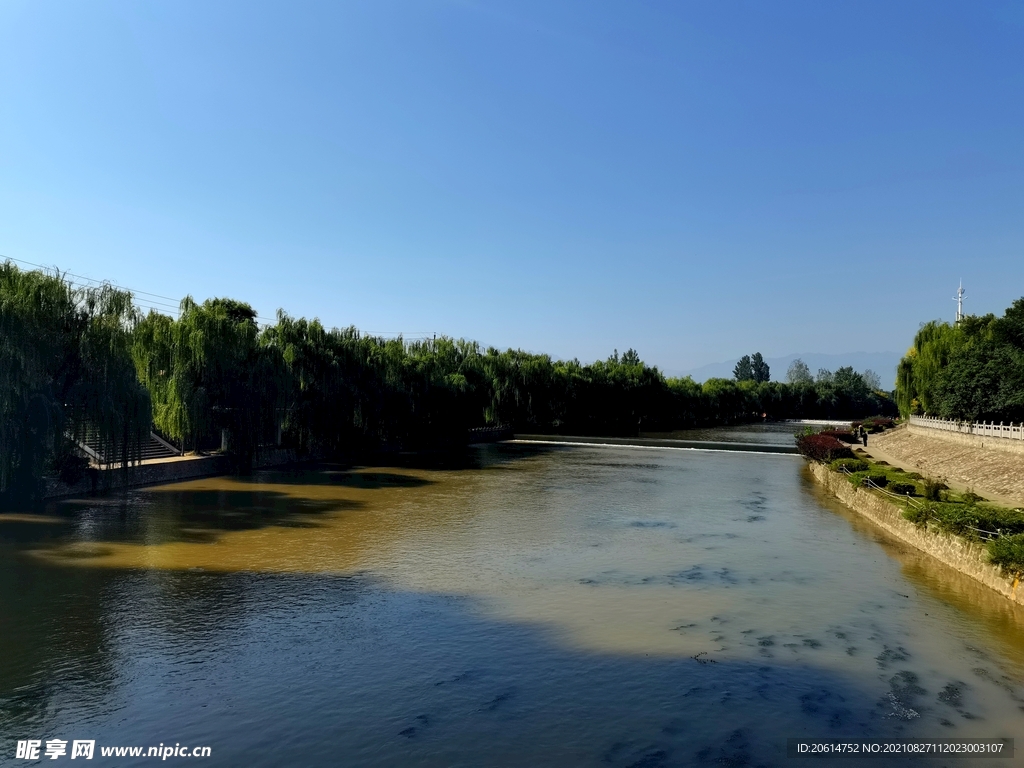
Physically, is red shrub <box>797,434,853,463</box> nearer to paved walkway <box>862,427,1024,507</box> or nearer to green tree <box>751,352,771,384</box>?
paved walkway <box>862,427,1024,507</box>

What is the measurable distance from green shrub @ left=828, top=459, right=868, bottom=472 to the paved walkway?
275cm

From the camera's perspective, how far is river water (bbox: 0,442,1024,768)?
9.22 meters

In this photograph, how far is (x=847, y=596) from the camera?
1608 centimetres

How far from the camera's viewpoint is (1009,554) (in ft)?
50.1

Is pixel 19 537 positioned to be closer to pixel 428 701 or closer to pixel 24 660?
pixel 24 660

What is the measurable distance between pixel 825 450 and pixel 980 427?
7.55m

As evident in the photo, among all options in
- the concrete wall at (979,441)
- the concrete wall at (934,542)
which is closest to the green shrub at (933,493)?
the concrete wall at (934,542)

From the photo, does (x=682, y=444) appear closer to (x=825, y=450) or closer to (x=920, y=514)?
(x=825, y=450)

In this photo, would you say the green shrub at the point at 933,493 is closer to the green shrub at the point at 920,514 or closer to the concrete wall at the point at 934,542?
the concrete wall at the point at 934,542

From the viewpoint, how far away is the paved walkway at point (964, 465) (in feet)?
82.7

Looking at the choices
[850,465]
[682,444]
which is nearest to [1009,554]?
[850,465]

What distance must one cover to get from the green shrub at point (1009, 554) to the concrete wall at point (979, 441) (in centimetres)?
1489

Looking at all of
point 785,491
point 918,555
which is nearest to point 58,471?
point 918,555

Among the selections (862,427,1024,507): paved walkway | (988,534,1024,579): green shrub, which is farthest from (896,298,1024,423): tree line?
(988,534,1024,579): green shrub
